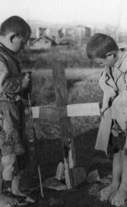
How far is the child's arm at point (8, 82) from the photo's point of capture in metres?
3.89

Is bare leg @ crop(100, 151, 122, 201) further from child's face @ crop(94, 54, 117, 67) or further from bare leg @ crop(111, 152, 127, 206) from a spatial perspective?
child's face @ crop(94, 54, 117, 67)

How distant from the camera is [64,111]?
431 cm

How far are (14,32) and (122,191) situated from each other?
1975mm

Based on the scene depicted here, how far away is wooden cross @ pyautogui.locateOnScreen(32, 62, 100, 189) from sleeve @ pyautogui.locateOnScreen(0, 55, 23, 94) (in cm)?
39

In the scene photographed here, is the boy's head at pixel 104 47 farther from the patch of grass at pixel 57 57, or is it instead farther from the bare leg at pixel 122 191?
the bare leg at pixel 122 191

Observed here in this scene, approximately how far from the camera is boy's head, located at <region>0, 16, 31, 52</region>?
13.1ft

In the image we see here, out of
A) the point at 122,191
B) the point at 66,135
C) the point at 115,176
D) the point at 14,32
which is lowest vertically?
the point at 122,191

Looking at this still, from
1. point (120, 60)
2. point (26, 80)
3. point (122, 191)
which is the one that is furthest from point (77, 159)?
point (120, 60)

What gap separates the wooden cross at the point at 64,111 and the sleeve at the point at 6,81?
39cm

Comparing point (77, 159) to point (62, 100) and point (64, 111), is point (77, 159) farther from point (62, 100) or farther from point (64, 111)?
point (62, 100)

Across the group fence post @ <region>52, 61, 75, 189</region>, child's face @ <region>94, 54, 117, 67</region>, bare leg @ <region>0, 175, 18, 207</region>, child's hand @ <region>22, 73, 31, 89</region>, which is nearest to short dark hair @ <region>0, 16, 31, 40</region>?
child's hand @ <region>22, 73, 31, 89</region>

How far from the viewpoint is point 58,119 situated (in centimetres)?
434

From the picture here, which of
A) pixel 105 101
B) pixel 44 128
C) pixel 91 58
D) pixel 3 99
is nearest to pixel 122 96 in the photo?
pixel 105 101

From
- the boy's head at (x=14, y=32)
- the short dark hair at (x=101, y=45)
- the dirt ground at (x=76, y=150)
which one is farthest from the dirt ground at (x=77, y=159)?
the boy's head at (x=14, y=32)
